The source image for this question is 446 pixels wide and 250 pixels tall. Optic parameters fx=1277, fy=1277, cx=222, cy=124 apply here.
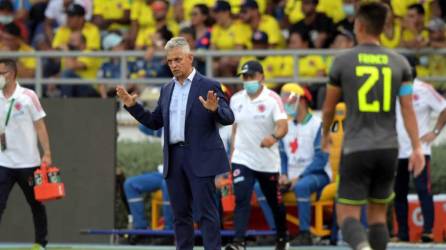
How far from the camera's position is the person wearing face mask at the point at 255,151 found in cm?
1569

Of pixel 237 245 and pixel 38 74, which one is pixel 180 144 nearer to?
pixel 237 245

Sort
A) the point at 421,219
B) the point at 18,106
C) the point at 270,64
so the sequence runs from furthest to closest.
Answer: the point at 270,64 → the point at 421,219 → the point at 18,106

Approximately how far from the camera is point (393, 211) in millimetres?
18188

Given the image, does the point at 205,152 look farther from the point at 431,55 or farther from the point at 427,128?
the point at 431,55

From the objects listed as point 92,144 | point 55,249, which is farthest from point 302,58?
point 55,249

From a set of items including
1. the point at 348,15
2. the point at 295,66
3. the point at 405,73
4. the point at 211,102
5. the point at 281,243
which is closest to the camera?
the point at 405,73

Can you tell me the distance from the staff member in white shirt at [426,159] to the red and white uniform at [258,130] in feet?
6.35

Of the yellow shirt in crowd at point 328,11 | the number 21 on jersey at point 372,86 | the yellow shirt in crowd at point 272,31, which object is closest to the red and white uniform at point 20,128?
the yellow shirt in crowd at point 272,31

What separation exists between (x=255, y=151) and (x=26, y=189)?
2837 millimetres

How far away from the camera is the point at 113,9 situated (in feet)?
71.8

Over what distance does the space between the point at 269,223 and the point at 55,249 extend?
9.77ft

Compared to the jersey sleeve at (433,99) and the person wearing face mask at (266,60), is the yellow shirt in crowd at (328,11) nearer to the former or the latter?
the person wearing face mask at (266,60)

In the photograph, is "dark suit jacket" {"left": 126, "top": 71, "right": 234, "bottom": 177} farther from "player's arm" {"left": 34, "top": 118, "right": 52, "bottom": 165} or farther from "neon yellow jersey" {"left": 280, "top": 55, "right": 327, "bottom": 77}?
"neon yellow jersey" {"left": 280, "top": 55, "right": 327, "bottom": 77}

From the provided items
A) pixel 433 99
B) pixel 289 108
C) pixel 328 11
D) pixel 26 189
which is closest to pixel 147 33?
pixel 328 11
